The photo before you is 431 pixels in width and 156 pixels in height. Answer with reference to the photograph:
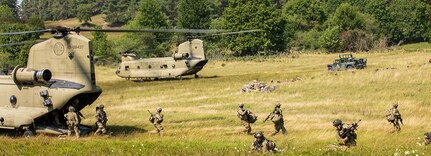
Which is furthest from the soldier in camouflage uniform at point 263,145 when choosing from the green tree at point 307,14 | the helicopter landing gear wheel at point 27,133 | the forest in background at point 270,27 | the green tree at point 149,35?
the green tree at point 307,14

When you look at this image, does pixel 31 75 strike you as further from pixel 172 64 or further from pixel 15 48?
pixel 15 48

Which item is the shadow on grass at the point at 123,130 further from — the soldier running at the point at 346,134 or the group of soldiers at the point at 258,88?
the group of soldiers at the point at 258,88

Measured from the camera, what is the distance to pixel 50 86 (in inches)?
1019

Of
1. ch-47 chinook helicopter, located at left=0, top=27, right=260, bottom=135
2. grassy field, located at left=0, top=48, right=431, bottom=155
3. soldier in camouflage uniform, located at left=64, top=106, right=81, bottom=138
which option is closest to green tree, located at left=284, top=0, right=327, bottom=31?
grassy field, located at left=0, top=48, right=431, bottom=155

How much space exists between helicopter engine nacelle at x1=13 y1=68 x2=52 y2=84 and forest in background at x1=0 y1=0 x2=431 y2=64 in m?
55.3

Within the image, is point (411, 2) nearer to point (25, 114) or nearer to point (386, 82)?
point (386, 82)

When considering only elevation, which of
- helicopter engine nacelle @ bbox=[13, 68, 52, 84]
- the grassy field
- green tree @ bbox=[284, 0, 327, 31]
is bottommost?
the grassy field

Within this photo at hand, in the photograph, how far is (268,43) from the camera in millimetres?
106375

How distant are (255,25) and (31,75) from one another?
85.1 metres

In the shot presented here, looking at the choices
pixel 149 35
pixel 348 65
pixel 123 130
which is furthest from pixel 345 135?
pixel 149 35

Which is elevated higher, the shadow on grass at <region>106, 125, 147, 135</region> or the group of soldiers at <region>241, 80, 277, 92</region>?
the group of soldiers at <region>241, 80, 277, 92</region>

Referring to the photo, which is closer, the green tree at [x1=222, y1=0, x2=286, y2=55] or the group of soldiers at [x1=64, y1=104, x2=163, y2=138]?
the group of soldiers at [x1=64, y1=104, x2=163, y2=138]

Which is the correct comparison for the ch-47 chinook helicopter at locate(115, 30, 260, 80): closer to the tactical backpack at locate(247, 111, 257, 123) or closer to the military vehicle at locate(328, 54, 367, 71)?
the military vehicle at locate(328, 54, 367, 71)

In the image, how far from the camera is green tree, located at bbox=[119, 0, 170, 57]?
107 m
